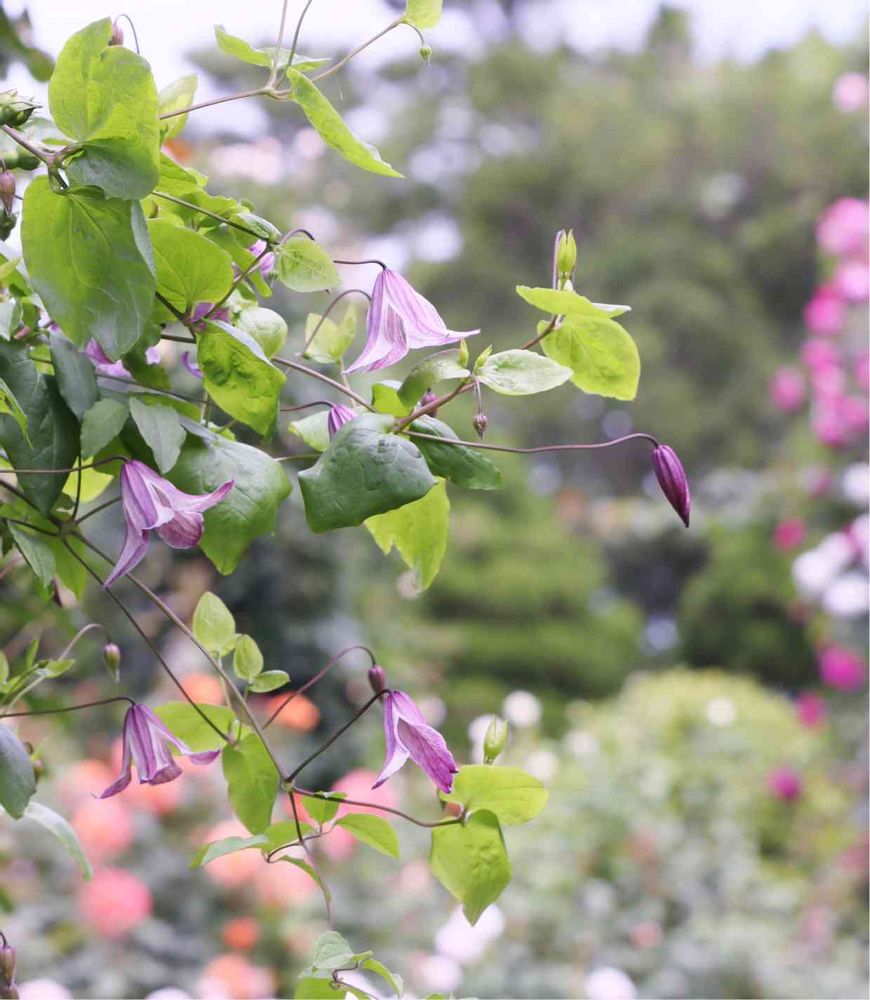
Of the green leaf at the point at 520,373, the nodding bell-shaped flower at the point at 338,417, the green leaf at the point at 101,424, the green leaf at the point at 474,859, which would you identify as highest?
the green leaf at the point at 520,373

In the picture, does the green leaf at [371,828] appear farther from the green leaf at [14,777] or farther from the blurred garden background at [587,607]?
the blurred garden background at [587,607]

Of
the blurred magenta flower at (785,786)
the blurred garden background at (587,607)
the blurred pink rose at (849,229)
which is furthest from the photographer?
the blurred pink rose at (849,229)

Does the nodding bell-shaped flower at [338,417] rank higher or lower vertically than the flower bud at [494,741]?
higher

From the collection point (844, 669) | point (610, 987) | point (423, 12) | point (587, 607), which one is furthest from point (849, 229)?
point (423, 12)

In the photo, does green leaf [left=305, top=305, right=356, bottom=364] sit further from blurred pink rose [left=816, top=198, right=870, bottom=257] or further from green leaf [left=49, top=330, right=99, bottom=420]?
blurred pink rose [left=816, top=198, right=870, bottom=257]

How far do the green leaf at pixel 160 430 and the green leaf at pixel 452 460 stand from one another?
97mm

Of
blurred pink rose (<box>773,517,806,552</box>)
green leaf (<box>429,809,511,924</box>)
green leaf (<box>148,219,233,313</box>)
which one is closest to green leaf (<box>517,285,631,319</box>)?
green leaf (<box>148,219,233,313</box>)

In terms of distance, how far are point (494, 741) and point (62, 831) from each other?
Answer: 0.23m

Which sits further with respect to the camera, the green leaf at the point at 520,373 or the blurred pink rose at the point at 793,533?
the blurred pink rose at the point at 793,533

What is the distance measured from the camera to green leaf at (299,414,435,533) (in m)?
0.46

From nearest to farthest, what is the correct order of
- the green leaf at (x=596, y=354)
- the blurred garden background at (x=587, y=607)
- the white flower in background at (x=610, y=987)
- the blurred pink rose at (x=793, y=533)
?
the green leaf at (x=596, y=354) < the white flower in background at (x=610, y=987) < the blurred garden background at (x=587, y=607) < the blurred pink rose at (x=793, y=533)

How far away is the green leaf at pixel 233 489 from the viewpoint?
1.67 ft

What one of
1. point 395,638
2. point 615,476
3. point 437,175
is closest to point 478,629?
point 395,638

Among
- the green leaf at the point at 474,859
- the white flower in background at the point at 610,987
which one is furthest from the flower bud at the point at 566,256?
the white flower in background at the point at 610,987
